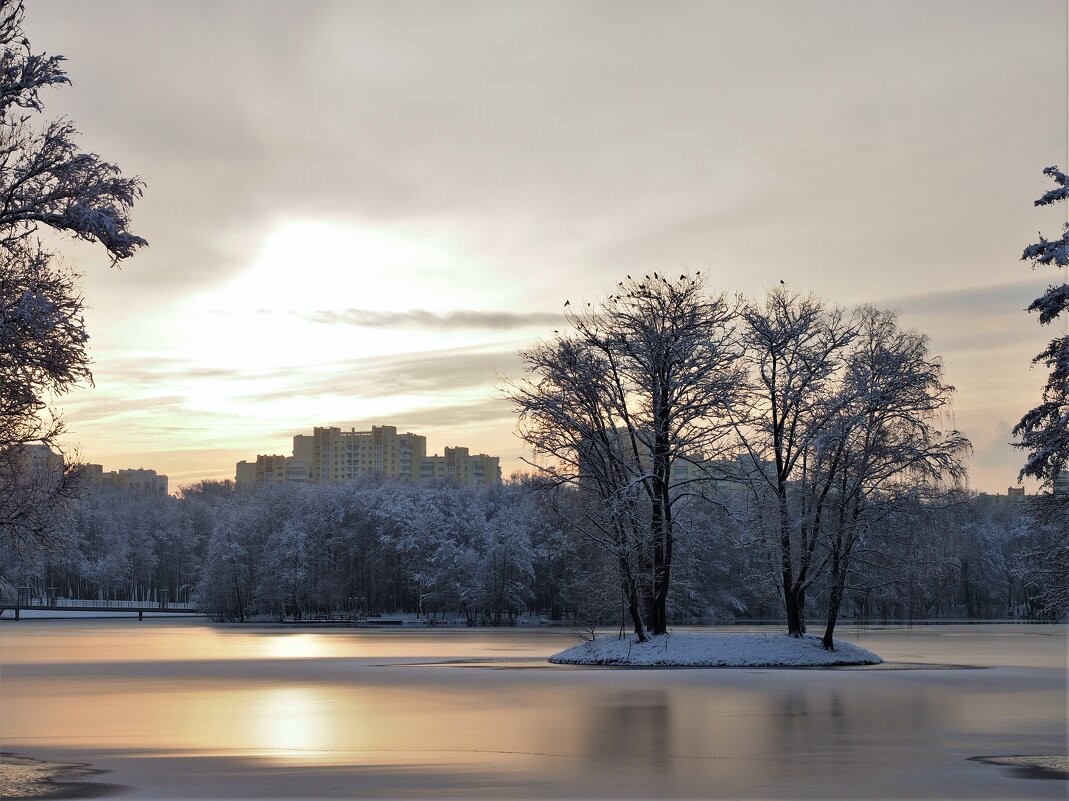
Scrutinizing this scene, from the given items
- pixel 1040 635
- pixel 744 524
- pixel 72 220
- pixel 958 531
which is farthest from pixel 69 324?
pixel 1040 635

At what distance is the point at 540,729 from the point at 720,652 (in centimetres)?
2234

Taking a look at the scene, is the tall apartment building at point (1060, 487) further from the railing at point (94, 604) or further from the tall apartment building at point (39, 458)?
the railing at point (94, 604)

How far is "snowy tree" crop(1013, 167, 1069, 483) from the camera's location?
2205 centimetres

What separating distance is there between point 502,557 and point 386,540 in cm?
1832

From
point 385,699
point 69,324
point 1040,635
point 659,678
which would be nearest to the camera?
point 69,324

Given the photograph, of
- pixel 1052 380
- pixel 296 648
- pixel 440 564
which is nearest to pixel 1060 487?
pixel 1052 380

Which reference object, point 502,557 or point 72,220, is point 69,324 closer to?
point 72,220

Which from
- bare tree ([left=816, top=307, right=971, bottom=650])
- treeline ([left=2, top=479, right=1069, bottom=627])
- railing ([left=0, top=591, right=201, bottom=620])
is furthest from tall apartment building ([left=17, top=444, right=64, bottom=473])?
railing ([left=0, top=591, right=201, bottom=620])

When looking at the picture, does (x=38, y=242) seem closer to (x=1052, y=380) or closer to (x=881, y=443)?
(x=1052, y=380)

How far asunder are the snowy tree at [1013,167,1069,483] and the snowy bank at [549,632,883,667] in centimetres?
2243

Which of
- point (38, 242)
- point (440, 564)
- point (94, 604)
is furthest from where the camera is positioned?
point (94, 604)

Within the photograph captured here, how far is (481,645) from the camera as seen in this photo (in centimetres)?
7200

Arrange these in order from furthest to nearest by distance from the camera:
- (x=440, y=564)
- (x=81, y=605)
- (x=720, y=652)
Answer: (x=81, y=605)
(x=440, y=564)
(x=720, y=652)

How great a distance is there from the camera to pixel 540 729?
25.1 m
